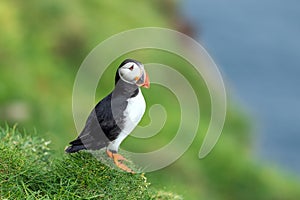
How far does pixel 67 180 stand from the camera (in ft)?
19.8

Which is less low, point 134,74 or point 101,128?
point 134,74

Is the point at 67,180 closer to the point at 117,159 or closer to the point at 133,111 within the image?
the point at 117,159

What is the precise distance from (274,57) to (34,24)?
19728 millimetres

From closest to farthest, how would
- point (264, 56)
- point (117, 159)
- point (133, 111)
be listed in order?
point (133, 111), point (117, 159), point (264, 56)

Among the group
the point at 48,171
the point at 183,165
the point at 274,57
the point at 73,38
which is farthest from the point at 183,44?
the point at 48,171

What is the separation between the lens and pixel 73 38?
18.3m

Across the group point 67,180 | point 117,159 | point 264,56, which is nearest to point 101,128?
point 117,159

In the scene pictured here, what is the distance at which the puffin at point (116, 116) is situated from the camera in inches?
232

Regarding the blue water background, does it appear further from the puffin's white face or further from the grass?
the puffin's white face

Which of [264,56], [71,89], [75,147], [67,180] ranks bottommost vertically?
[67,180]

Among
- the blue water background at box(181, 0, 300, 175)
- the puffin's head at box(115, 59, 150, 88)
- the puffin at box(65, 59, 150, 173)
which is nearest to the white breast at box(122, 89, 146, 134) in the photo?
the puffin at box(65, 59, 150, 173)

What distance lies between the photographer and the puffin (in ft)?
19.4

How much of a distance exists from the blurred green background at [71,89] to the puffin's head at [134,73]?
699cm

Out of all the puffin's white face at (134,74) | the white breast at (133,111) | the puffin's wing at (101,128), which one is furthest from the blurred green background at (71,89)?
the puffin's white face at (134,74)
